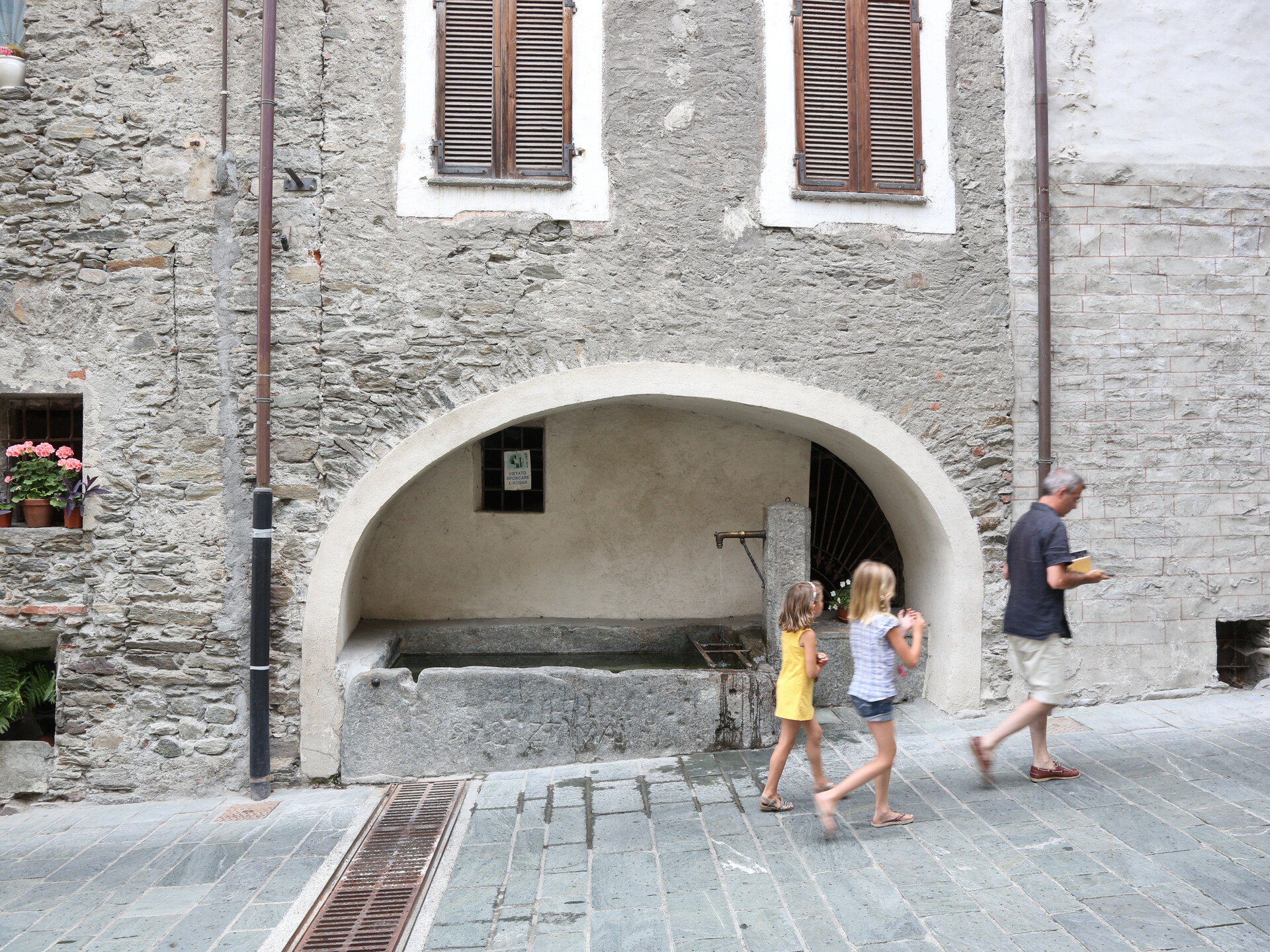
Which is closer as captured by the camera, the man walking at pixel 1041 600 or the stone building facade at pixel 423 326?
the man walking at pixel 1041 600

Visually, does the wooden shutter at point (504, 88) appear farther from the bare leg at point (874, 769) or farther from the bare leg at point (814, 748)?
the bare leg at point (874, 769)

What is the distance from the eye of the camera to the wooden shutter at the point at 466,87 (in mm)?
5531

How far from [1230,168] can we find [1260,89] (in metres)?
Answer: 0.61

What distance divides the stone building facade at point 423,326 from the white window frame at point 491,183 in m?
0.04

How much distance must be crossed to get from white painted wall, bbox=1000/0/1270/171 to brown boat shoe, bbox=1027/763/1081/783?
12.9ft

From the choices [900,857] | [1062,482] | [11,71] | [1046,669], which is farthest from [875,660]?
[11,71]

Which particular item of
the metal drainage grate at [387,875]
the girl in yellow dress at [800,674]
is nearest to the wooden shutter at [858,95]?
the girl in yellow dress at [800,674]

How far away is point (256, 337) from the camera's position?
5.36m

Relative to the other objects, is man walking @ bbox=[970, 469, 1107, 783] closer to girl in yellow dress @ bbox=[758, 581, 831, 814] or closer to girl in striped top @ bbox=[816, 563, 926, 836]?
girl in striped top @ bbox=[816, 563, 926, 836]

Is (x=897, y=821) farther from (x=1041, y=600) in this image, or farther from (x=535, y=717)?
(x=535, y=717)

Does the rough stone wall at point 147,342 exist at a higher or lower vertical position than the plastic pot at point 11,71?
lower

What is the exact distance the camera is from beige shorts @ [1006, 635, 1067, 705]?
4.14 metres

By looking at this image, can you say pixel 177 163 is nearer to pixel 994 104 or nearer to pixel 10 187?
pixel 10 187

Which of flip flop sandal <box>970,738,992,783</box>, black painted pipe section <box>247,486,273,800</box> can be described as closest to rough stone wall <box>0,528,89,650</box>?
black painted pipe section <box>247,486,273,800</box>
